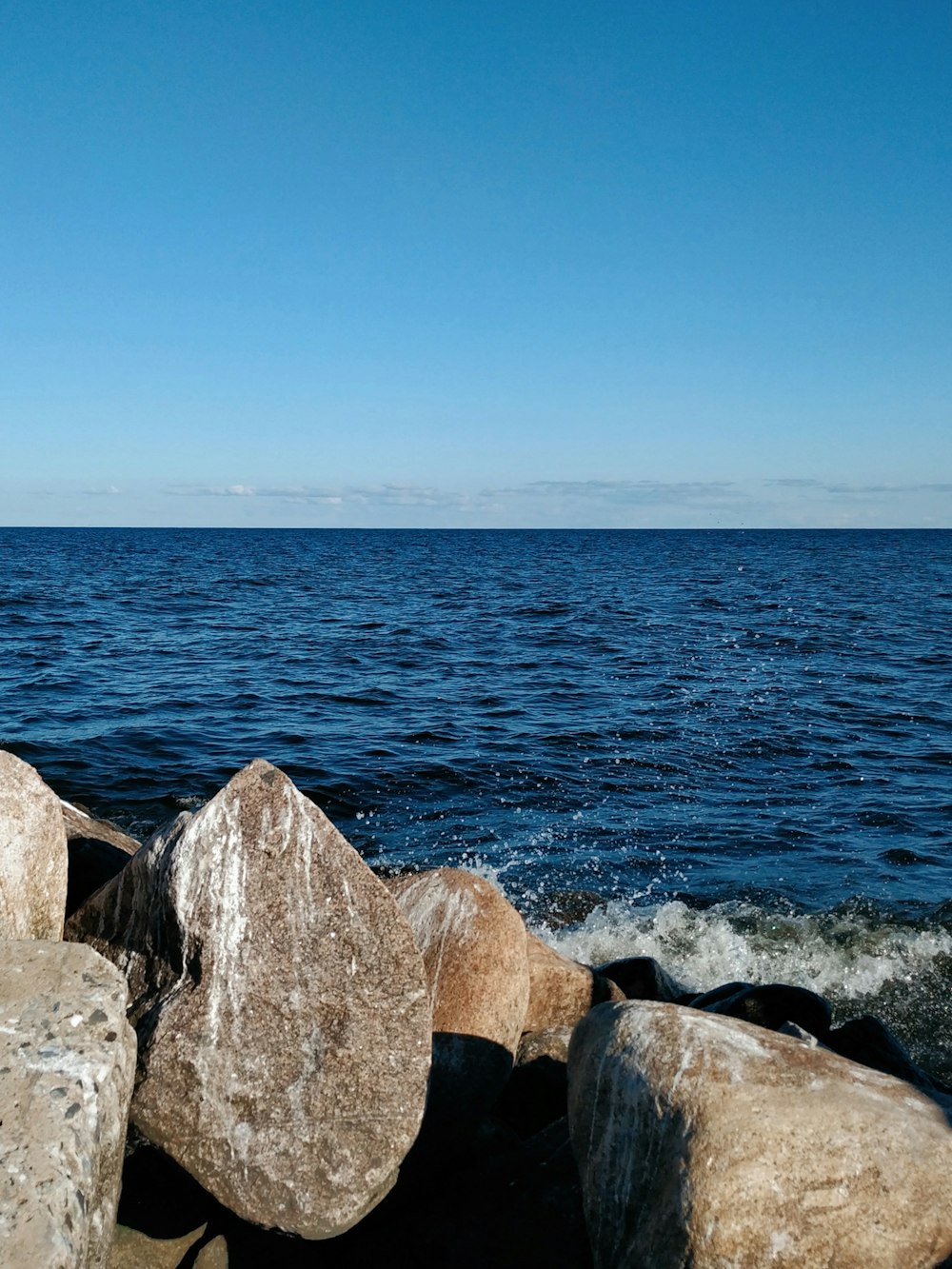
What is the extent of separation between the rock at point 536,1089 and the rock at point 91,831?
3.32 meters

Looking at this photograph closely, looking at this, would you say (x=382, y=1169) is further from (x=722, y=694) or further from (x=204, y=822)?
(x=722, y=694)

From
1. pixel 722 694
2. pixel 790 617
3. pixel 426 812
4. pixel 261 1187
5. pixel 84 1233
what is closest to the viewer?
pixel 84 1233

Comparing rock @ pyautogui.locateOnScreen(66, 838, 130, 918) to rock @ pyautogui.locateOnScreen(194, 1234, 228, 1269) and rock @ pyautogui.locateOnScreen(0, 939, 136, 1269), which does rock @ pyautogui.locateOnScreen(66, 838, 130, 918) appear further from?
rock @ pyautogui.locateOnScreen(194, 1234, 228, 1269)

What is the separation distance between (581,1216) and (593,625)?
3006 centimetres

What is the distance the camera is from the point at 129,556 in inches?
3098

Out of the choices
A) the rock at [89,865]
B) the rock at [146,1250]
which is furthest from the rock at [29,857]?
the rock at [146,1250]

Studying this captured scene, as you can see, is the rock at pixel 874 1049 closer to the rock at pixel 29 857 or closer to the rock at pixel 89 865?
the rock at pixel 29 857

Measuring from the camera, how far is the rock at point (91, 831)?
751cm

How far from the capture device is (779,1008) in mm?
6906

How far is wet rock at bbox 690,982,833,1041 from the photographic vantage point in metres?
6.84

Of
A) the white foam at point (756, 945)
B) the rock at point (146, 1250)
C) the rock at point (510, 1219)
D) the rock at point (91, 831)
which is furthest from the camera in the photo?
the white foam at point (756, 945)

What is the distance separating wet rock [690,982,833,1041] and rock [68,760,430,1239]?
2.84 metres

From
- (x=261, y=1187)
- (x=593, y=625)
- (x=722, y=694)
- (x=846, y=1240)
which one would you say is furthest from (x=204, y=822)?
(x=593, y=625)

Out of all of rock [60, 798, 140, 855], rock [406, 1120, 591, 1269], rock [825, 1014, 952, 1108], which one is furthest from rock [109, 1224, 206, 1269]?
rock [825, 1014, 952, 1108]
